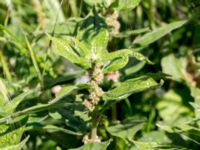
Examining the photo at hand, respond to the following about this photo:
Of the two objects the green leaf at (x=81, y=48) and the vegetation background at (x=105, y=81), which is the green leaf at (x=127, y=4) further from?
the green leaf at (x=81, y=48)

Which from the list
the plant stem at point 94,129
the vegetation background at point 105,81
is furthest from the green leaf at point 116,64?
the plant stem at point 94,129

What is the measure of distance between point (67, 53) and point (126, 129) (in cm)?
40

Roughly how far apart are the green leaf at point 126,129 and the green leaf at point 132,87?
0.23m

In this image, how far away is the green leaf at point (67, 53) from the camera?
4.44 feet

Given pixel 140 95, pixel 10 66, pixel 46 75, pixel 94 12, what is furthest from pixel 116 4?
pixel 10 66

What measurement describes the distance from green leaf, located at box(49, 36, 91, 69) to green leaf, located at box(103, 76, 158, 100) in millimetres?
103

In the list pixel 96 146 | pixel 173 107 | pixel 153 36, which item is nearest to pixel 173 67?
pixel 173 107

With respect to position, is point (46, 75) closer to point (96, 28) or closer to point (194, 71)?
point (96, 28)

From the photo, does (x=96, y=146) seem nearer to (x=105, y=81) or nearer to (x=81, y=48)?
(x=81, y=48)

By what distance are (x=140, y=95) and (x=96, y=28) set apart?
70 centimetres

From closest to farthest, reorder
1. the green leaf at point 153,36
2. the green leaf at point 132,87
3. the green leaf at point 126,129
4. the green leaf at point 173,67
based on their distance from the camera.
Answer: the green leaf at point 132,87 < the green leaf at point 126,129 < the green leaf at point 153,36 < the green leaf at point 173,67

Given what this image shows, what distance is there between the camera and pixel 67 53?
1.37 meters

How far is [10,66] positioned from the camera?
2211mm

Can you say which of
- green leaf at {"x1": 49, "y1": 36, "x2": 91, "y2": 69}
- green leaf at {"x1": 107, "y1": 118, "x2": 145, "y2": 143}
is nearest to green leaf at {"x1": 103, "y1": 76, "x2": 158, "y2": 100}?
green leaf at {"x1": 49, "y1": 36, "x2": 91, "y2": 69}
